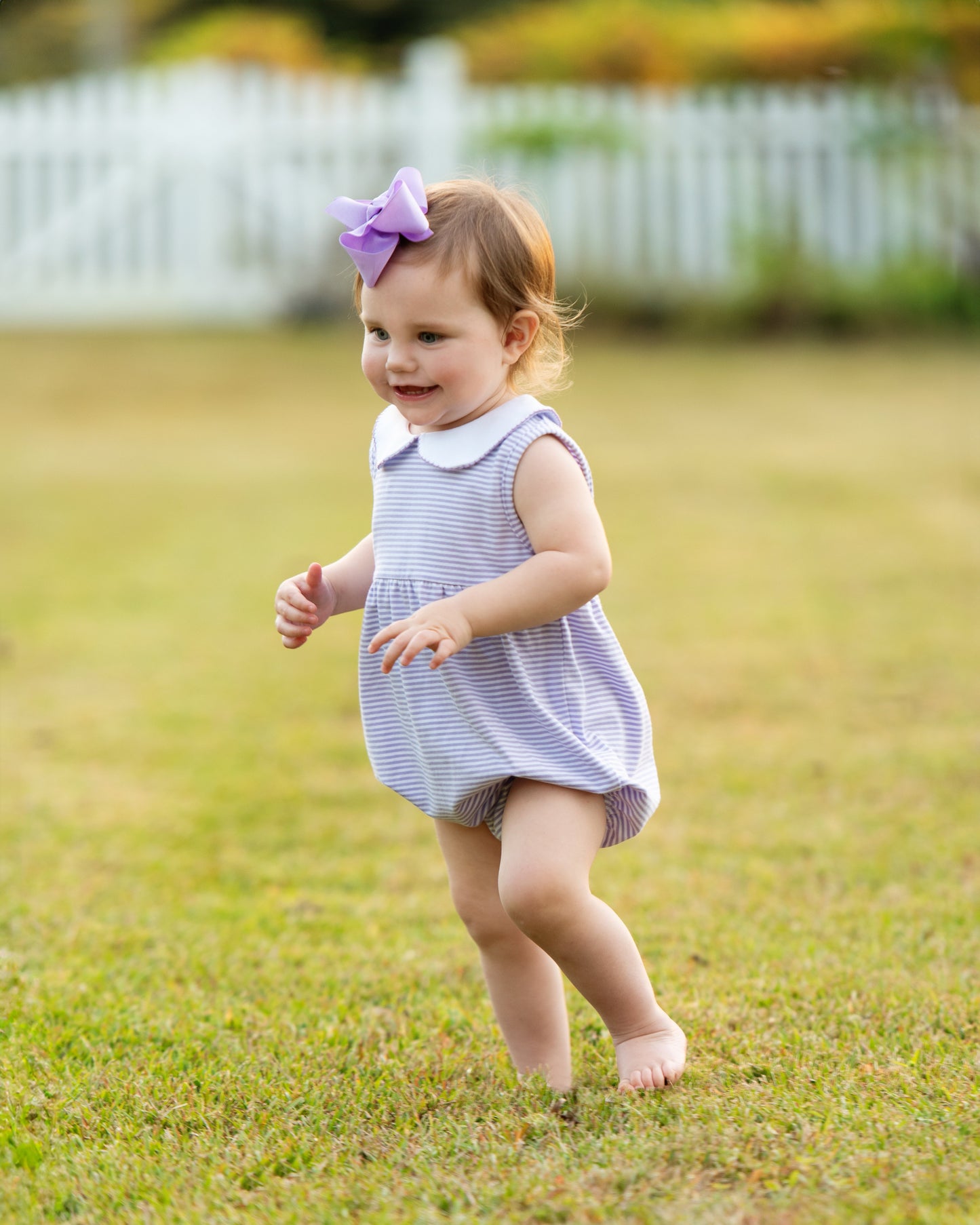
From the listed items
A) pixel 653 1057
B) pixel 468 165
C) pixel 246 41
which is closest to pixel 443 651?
pixel 653 1057

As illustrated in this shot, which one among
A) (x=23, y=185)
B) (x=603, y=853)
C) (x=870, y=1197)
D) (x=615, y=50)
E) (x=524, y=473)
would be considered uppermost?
(x=615, y=50)

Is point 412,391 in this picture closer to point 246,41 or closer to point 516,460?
point 516,460

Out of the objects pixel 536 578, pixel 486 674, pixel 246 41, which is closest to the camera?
pixel 536 578

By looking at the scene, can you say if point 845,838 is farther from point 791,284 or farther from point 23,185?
point 23,185

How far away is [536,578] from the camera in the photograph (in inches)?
79.9

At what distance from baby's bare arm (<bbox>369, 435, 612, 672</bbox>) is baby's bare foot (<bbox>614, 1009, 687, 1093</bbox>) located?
2.14 ft

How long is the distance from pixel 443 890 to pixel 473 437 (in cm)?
130

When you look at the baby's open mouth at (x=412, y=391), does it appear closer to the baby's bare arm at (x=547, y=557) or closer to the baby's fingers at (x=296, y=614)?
the baby's bare arm at (x=547, y=557)

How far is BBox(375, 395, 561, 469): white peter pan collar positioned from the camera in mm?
2125

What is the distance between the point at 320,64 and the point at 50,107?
7538 millimetres

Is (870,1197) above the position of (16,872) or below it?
above

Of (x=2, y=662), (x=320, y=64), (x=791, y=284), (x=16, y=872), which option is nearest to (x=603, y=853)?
(x=16, y=872)

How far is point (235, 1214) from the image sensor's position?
1.81 m

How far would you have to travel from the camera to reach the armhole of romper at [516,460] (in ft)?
6.90
